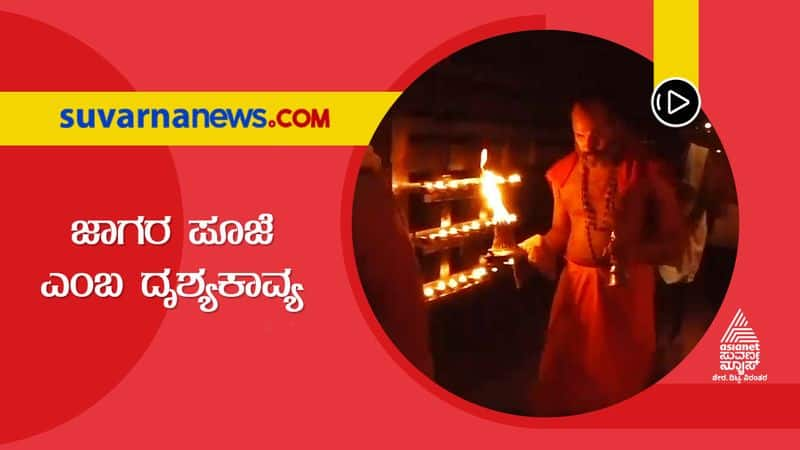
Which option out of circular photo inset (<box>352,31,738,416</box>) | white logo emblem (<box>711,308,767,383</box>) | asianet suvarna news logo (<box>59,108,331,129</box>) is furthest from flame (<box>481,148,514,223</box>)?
white logo emblem (<box>711,308,767,383</box>)

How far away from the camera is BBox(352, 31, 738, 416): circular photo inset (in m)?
1.86

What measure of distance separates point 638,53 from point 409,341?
793 mm

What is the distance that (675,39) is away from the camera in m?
1.85

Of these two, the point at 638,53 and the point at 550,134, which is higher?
the point at 638,53

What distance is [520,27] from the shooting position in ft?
6.04

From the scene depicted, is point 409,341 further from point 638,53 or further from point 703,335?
point 638,53

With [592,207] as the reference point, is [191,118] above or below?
above

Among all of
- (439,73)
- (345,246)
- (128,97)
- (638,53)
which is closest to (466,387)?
(345,246)

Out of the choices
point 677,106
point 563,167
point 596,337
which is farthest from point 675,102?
point 596,337

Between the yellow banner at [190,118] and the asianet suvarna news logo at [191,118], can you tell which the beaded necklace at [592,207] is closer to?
the yellow banner at [190,118]

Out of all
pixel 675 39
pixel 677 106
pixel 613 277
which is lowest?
pixel 613 277

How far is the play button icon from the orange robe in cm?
12

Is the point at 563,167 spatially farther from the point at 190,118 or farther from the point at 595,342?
the point at 190,118

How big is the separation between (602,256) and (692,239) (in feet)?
0.64
